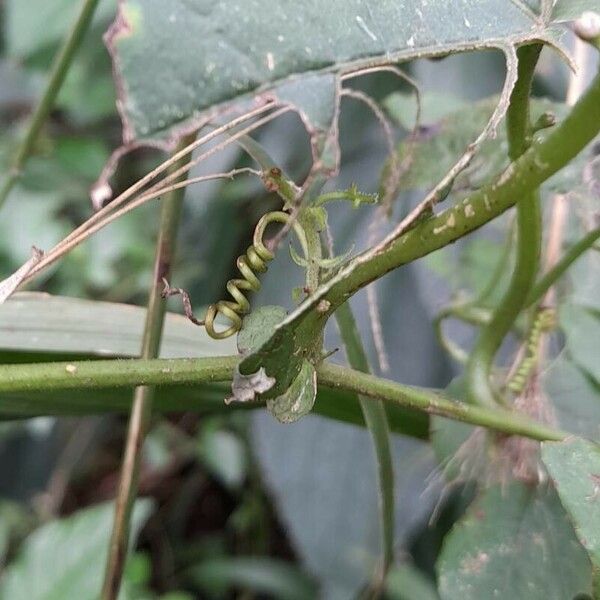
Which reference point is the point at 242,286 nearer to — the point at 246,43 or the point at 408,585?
the point at 246,43

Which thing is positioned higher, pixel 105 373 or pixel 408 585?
pixel 105 373

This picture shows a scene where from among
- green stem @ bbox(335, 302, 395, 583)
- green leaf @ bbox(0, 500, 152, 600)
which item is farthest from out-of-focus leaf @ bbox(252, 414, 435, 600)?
green stem @ bbox(335, 302, 395, 583)

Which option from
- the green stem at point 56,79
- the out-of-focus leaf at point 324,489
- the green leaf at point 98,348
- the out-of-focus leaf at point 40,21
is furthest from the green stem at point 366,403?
the out-of-focus leaf at point 40,21

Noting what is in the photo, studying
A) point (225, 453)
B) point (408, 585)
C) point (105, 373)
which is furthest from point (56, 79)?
point (225, 453)

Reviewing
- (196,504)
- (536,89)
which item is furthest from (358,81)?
(196,504)

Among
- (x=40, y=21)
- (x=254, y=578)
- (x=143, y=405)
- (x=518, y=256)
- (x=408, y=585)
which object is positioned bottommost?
(x=254, y=578)

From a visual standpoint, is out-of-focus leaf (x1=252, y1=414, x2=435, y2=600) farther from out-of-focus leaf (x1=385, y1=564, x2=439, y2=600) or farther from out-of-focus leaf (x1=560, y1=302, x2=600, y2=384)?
out-of-focus leaf (x1=560, y1=302, x2=600, y2=384)
